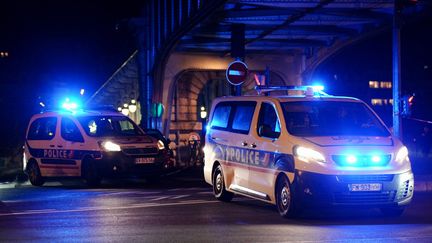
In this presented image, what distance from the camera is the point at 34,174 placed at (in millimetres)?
17719

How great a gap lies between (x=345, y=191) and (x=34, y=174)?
9.72 meters

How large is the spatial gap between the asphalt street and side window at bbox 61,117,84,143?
2.62 m

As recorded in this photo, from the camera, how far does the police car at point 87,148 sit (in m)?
16.7

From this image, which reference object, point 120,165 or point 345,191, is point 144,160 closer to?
point 120,165

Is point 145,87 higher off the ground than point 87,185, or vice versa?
point 145,87

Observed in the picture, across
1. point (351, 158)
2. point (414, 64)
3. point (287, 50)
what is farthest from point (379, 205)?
point (414, 64)

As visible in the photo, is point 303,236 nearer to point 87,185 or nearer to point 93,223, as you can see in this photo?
point 93,223

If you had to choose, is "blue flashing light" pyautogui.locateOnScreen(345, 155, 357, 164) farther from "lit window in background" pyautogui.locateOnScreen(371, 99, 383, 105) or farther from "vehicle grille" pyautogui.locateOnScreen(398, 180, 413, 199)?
"lit window in background" pyautogui.locateOnScreen(371, 99, 383, 105)

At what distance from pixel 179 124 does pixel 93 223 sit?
20494 mm

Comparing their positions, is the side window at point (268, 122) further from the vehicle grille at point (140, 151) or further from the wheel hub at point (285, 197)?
the vehicle grille at point (140, 151)

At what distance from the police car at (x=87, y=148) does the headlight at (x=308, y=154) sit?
23.0ft

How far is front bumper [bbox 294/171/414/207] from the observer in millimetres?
10125

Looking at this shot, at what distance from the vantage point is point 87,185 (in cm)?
1717

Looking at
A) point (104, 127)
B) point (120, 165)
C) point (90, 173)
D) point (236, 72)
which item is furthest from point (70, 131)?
point (236, 72)
